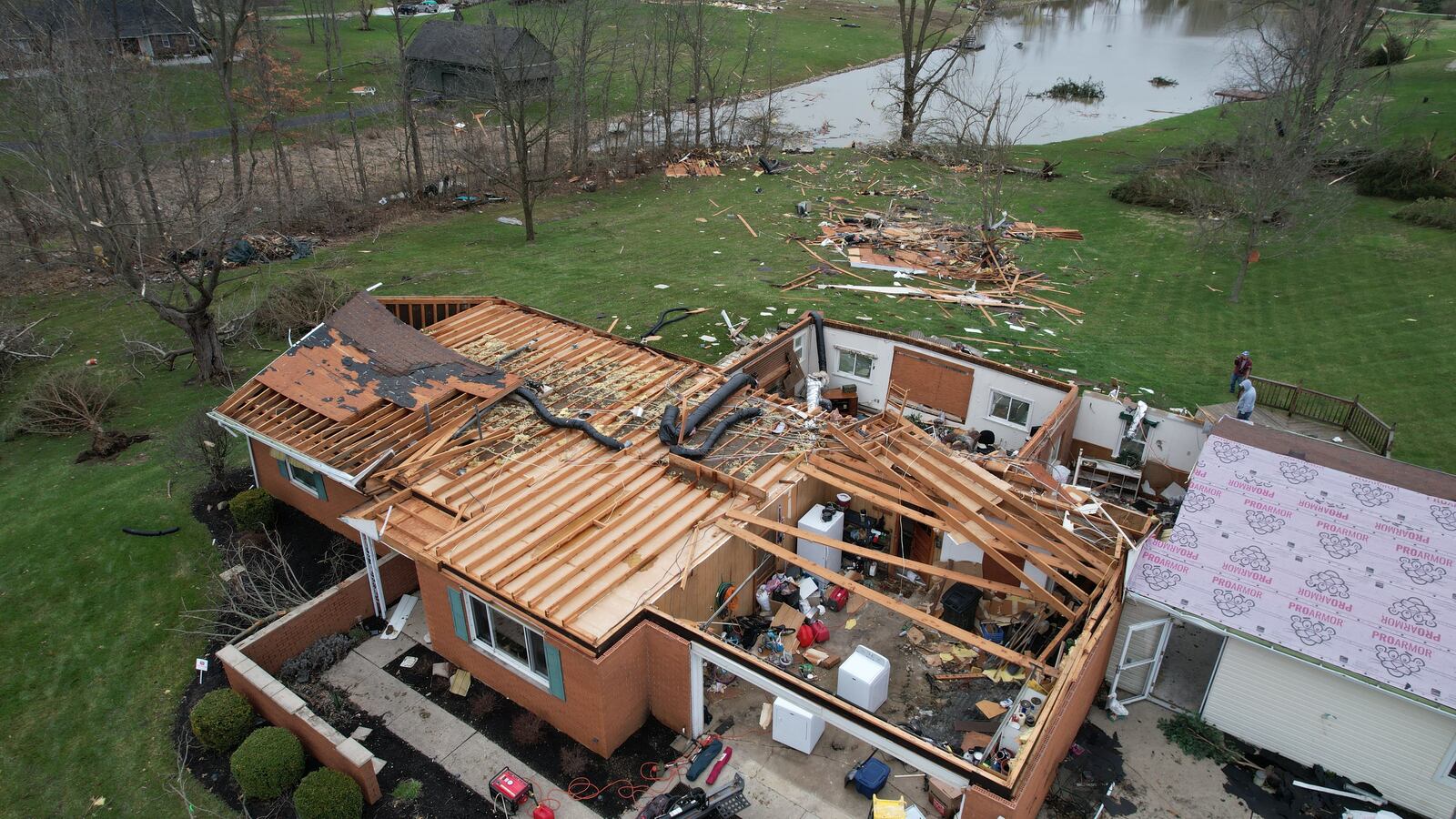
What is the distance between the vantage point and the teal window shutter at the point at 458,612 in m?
13.7

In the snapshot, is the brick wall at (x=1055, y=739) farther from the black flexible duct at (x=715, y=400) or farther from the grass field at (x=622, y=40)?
the grass field at (x=622, y=40)

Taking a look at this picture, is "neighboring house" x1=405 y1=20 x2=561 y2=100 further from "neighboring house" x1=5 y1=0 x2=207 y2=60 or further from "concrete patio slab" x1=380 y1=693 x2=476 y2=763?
"concrete patio slab" x1=380 y1=693 x2=476 y2=763

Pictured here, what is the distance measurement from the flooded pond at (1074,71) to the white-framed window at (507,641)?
132ft

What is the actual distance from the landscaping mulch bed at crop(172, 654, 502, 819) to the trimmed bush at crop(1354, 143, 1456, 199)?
44.5m

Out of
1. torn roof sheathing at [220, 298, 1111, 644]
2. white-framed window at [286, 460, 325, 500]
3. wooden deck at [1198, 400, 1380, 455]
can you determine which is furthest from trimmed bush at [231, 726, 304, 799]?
wooden deck at [1198, 400, 1380, 455]

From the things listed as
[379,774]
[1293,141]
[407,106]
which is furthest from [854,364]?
[407,106]

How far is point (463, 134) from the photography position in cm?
4638

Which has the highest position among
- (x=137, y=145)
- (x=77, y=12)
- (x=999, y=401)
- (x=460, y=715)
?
(x=77, y=12)

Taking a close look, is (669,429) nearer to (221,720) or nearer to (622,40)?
(221,720)

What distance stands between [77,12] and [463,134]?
60.9 feet

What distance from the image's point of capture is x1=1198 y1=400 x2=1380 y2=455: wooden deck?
20.6m

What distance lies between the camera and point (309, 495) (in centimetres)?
1766

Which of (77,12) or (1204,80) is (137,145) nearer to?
(77,12)

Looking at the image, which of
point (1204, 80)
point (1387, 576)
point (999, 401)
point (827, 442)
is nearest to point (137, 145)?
point (827, 442)
